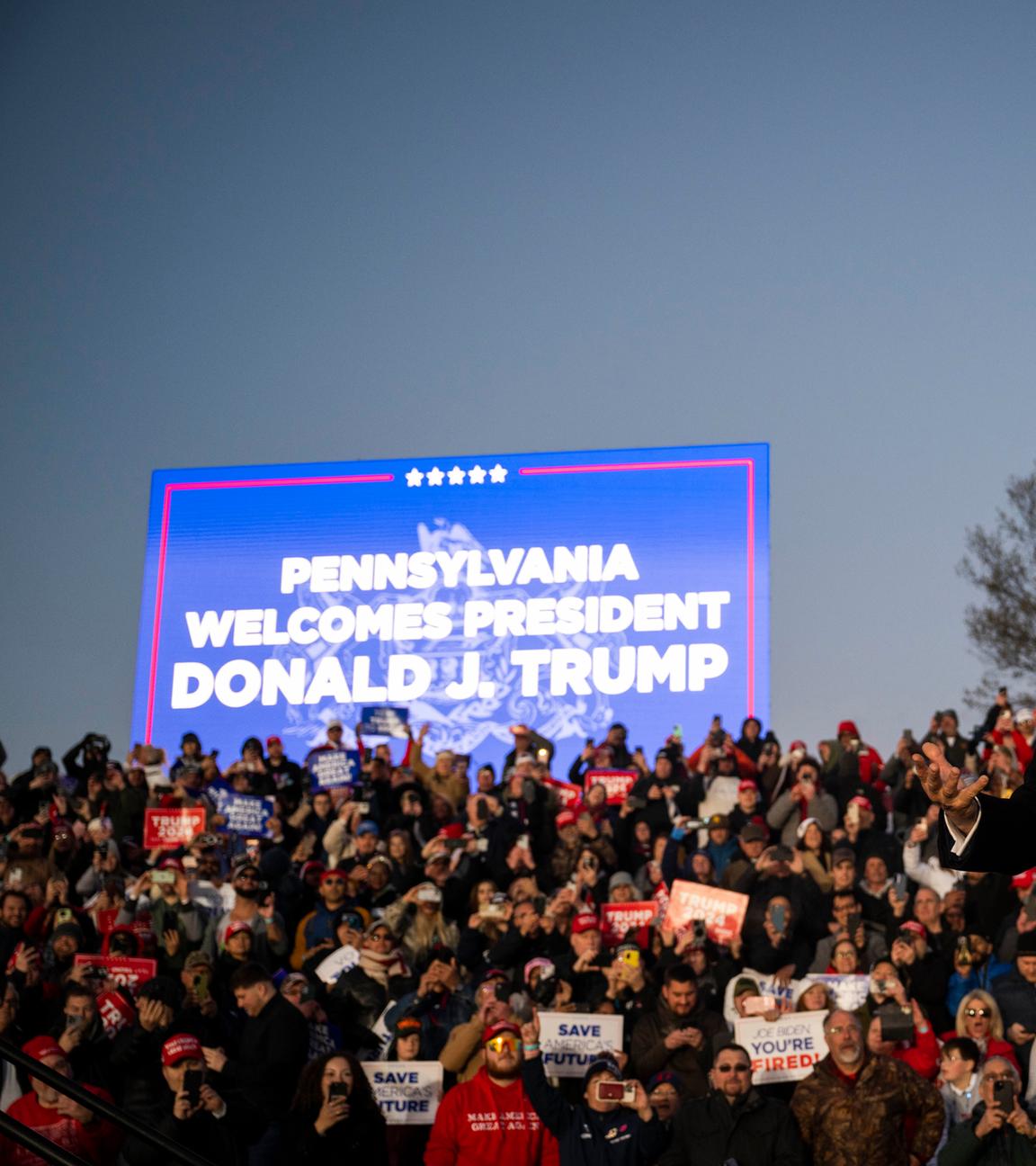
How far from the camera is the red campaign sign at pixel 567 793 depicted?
14434mm

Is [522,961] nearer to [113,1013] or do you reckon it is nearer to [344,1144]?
[113,1013]

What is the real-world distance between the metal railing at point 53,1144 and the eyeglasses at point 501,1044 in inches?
164

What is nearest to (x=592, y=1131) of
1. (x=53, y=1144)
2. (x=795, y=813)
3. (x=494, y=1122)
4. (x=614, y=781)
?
(x=494, y=1122)

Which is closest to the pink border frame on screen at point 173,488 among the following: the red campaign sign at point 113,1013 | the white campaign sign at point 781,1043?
the red campaign sign at point 113,1013

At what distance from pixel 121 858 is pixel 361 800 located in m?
2.07

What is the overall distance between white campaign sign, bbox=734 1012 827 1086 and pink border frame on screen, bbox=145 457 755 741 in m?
9.52

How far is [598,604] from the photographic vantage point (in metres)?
19.4

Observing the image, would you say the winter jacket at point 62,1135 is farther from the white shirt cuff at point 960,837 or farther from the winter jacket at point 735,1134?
the white shirt cuff at point 960,837

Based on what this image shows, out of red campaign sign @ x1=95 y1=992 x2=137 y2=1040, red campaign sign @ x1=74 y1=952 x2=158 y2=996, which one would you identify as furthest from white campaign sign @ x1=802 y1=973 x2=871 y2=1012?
red campaign sign @ x1=74 y1=952 x2=158 y2=996

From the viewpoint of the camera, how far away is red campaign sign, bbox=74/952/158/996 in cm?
1051

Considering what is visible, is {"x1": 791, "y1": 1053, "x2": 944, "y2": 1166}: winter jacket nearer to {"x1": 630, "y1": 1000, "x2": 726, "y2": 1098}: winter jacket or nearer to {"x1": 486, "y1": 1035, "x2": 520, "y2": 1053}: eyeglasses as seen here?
{"x1": 630, "y1": 1000, "x2": 726, "y2": 1098}: winter jacket

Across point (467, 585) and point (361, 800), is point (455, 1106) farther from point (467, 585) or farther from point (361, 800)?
point (467, 585)

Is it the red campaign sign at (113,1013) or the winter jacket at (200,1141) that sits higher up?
the red campaign sign at (113,1013)

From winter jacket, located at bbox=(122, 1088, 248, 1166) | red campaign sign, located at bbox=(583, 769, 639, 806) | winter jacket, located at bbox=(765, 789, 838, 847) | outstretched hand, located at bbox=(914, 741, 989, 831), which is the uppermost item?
red campaign sign, located at bbox=(583, 769, 639, 806)
